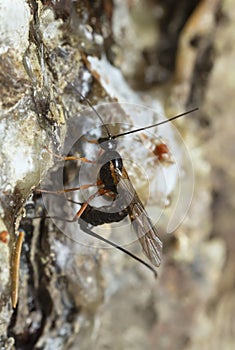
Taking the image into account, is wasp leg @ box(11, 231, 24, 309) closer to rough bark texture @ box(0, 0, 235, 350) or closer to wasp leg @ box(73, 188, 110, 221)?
rough bark texture @ box(0, 0, 235, 350)

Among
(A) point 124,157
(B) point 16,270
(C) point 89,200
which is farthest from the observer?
(A) point 124,157

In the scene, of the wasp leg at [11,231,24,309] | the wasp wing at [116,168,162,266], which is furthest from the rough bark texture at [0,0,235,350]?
the wasp wing at [116,168,162,266]

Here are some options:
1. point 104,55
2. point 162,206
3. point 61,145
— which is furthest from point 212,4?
point 61,145

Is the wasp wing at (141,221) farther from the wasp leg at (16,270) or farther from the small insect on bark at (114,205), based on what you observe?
the wasp leg at (16,270)

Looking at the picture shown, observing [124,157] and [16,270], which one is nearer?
[16,270]

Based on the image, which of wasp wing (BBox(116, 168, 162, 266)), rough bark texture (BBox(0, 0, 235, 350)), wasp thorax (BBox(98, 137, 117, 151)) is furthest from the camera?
wasp thorax (BBox(98, 137, 117, 151))

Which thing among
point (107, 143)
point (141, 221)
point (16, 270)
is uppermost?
point (107, 143)

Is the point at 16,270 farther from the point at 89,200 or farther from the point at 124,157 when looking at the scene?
the point at 124,157

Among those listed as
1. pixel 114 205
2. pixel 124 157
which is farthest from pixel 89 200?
pixel 124 157
